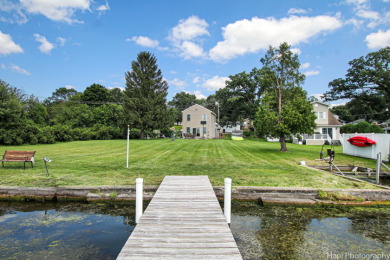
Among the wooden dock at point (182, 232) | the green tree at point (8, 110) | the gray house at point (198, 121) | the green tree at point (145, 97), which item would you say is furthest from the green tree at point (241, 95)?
the wooden dock at point (182, 232)

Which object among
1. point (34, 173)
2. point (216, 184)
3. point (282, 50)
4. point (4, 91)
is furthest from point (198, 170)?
point (4, 91)

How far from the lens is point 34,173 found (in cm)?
915

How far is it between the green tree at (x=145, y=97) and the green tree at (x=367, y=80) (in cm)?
2570

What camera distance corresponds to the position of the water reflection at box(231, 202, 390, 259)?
4.33 meters

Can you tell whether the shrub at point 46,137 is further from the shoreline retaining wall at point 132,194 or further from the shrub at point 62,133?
the shoreline retaining wall at point 132,194

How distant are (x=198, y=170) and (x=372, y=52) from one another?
33.4m

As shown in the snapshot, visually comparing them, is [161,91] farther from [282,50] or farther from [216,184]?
[216,184]

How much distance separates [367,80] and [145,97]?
102 ft

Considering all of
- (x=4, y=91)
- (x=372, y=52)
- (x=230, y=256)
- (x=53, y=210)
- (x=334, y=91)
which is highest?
(x=372, y=52)

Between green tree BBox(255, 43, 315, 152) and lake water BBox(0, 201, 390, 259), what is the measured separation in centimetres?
1059

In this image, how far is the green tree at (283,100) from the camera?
16703mm

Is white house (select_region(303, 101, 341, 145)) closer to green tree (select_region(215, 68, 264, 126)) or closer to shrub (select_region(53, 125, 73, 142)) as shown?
green tree (select_region(215, 68, 264, 126))

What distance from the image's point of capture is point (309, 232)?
5.17 meters

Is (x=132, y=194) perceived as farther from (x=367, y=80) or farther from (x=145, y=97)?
(x=367, y=80)
